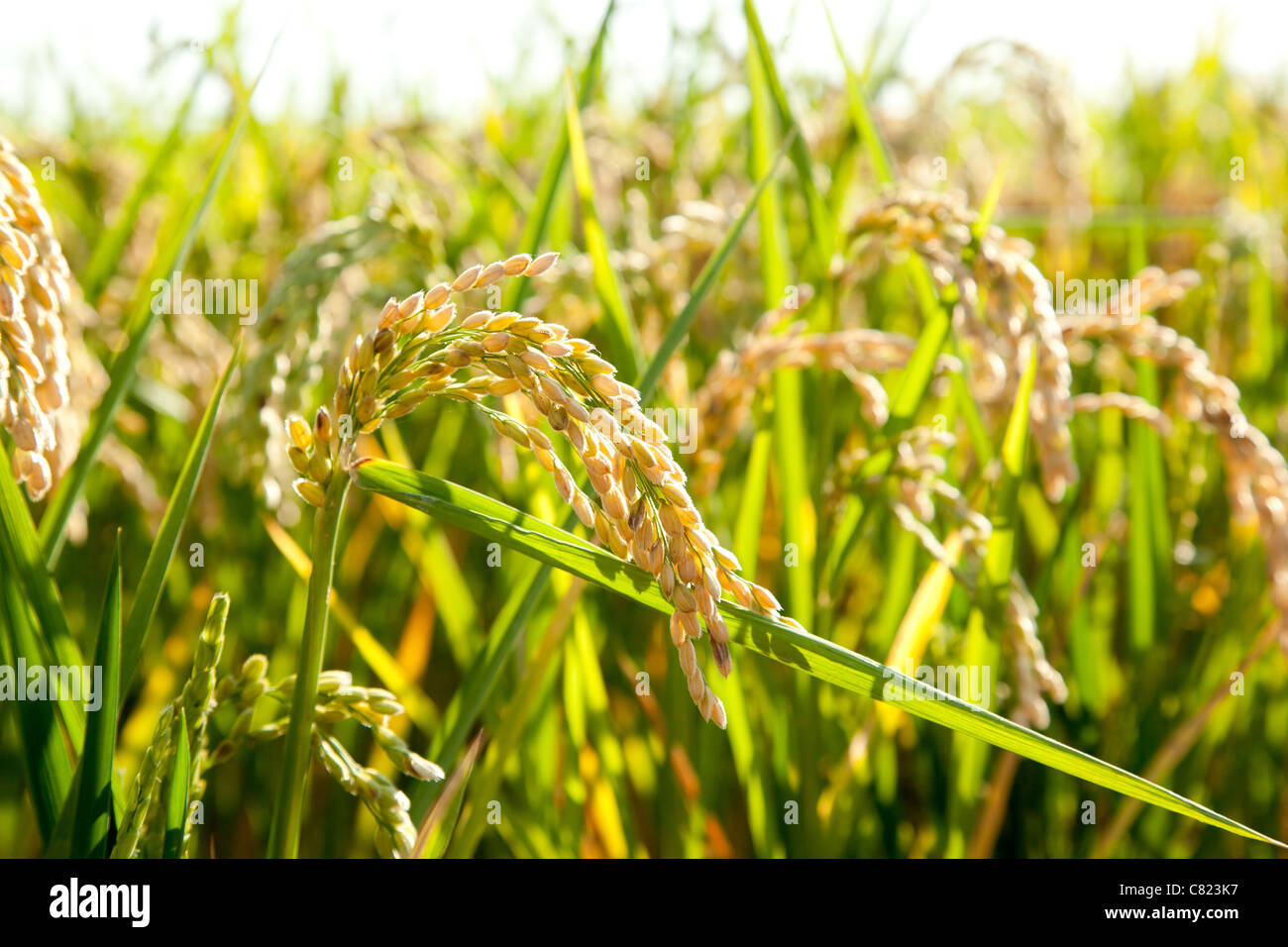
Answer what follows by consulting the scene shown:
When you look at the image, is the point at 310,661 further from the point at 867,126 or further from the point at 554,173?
the point at 867,126

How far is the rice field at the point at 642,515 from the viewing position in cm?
91

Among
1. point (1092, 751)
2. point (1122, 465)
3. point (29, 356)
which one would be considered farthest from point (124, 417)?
point (1122, 465)

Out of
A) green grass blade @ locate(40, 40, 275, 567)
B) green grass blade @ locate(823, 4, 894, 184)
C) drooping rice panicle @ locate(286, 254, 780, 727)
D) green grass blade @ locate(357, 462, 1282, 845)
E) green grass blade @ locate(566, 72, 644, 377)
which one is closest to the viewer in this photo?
drooping rice panicle @ locate(286, 254, 780, 727)

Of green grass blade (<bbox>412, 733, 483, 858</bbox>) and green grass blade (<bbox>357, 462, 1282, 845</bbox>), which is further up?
green grass blade (<bbox>357, 462, 1282, 845</bbox>)

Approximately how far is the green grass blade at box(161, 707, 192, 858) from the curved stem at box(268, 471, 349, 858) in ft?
0.29

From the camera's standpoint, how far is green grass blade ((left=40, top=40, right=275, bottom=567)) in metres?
1.18

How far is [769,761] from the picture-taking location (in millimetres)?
1687

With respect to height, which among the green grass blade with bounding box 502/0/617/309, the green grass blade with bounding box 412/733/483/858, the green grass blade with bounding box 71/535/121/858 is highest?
the green grass blade with bounding box 502/0/617/309

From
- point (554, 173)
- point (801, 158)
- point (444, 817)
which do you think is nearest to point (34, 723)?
point (444, 817)

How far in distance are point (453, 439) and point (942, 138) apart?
7.37 ft

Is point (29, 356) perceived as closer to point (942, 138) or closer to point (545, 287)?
point (545, 287)

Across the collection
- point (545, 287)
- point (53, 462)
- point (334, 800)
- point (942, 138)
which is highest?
point (942, 138)

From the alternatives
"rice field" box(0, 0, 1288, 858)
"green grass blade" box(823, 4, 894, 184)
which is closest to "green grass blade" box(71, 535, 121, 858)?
"rice field" box(0, 0, 1288, 858)

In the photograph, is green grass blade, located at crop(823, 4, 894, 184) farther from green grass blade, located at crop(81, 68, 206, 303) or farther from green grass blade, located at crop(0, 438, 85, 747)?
green grass blade, located at crop(0, 438, 85, 747)
